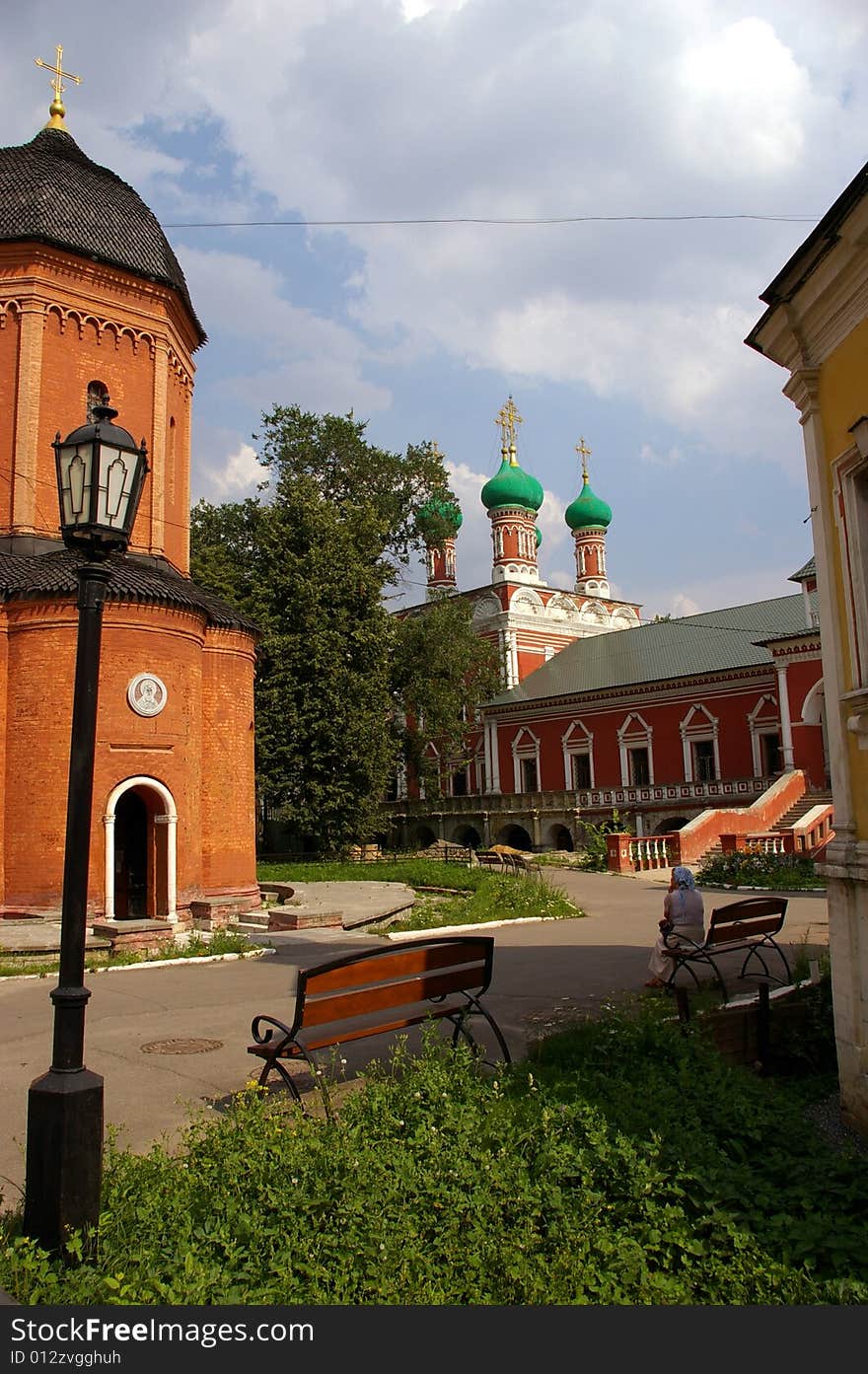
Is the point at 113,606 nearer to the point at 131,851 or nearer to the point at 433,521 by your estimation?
the point at 131,851

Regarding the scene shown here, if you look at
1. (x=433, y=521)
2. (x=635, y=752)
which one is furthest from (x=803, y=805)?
(x=433, y=521)

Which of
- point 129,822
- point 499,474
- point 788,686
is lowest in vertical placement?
point 129,822

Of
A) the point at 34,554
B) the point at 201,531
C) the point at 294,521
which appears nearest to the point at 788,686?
the point at 294,521

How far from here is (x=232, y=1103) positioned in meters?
5.08

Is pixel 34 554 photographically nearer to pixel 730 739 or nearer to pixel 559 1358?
pixel 559 1358

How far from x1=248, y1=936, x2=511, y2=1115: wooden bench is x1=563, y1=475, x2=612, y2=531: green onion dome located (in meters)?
54.2

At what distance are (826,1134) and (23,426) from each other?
1595cm

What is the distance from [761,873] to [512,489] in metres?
37.2

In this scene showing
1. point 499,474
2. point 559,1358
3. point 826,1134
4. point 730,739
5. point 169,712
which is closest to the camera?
point 559,1358

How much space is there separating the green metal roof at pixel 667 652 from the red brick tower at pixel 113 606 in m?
21.5

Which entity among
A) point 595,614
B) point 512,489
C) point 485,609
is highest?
point 512,489

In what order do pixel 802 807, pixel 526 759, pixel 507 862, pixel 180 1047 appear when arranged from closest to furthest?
1. pixel 180 1047
2. pixel 507 862
3. pixel 802 807
4. pixel 526 759

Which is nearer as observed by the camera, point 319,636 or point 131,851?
point 131,851

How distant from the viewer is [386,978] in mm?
5906
